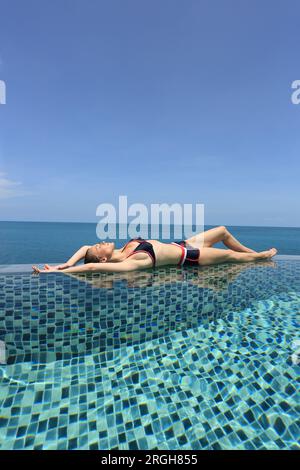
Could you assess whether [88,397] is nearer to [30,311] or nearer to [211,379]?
[211,379]

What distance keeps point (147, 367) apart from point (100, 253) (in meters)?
2.52

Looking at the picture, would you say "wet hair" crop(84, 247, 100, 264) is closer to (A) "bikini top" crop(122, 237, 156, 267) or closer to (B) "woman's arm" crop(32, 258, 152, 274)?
(B) "woman's arm" crop(32, 258, 152, 274)

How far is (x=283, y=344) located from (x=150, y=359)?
1399 millimetres

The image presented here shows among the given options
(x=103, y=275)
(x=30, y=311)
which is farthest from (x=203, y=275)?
(x=30, y=311)

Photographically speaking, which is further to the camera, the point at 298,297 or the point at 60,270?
the point at 60,270

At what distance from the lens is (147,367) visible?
2.11 m

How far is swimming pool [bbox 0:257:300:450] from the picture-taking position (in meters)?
1.50

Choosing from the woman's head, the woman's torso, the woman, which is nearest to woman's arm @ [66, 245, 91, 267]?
the woman

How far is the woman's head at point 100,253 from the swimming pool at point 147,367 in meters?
0.58

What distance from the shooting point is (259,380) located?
6.34 feet

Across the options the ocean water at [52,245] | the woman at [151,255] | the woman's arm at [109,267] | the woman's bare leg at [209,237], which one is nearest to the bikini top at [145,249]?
the woman at [151,255]

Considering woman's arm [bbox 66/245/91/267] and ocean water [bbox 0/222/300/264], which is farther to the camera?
ocean water [bbox 0/222/300/264]
